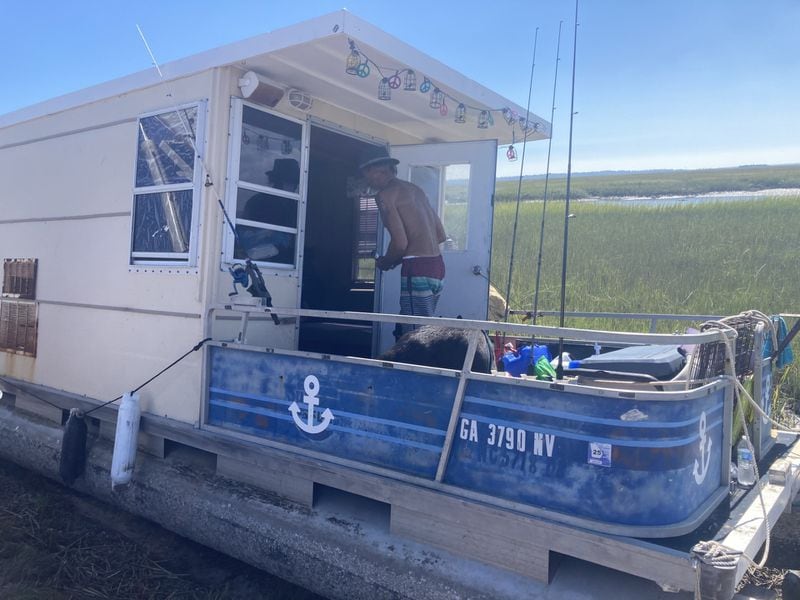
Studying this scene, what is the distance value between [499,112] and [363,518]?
10.3ft

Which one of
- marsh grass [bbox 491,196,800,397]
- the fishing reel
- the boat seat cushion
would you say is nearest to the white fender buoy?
the fishing reel

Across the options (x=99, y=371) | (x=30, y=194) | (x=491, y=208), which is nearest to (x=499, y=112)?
(x=491, y=208)

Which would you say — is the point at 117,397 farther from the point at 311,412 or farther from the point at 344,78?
the point at 344,78

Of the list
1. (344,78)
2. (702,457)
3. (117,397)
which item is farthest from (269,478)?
(344,78)

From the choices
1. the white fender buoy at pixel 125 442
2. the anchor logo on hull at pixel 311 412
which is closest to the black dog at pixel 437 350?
the anchor logo on hull at pixel 311 412

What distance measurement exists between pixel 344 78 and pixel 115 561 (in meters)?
3.37

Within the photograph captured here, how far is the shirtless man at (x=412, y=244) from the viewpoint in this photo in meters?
A: 4.66

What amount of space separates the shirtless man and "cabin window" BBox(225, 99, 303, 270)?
2.08 feet

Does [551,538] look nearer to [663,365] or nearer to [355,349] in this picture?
[663,365]

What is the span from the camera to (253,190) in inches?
168

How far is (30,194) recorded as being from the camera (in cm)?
548

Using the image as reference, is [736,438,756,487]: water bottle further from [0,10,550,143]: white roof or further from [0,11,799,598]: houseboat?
[0,10,550,143]: white roof

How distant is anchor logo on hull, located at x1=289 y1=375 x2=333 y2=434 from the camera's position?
133 inches

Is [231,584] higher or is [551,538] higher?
[551,538]
